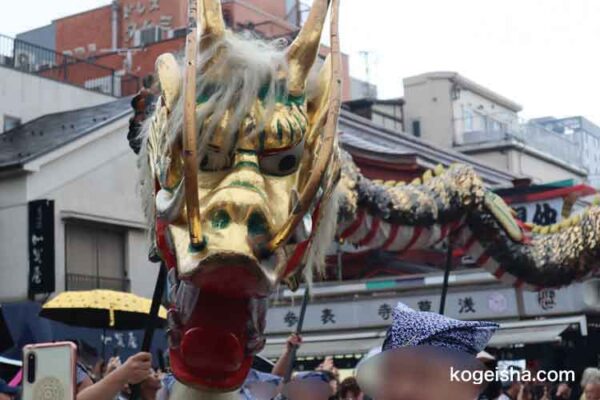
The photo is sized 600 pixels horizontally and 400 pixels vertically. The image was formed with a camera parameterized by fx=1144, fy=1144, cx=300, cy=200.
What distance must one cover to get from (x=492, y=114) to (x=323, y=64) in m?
32.6

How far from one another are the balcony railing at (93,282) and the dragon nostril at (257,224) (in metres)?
16.6

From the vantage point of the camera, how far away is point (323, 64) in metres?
4.35

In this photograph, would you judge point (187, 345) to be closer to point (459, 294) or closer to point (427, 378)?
point (427, 378)

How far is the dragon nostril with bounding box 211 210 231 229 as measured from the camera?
369 cm

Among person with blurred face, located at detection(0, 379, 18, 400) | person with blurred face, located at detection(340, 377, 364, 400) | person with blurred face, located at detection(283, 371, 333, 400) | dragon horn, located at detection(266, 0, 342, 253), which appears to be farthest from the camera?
person with blurred face, located at detection(340, 377, 364, 400)

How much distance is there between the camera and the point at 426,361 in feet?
9.59

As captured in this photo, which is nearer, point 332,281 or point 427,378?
point 427,378

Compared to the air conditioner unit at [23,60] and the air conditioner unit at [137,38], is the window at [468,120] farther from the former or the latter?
the air conditioner unit at [23,60]

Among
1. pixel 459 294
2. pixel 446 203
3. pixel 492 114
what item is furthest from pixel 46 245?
pixel 492 114

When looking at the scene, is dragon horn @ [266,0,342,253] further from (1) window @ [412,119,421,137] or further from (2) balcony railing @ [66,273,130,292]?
(1) window @ [412,119,421,137]

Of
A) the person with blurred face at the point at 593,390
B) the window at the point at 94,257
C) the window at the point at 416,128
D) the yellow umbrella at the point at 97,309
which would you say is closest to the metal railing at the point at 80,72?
the window at the point at 94,257

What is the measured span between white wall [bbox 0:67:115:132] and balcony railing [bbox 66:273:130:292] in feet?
12.9

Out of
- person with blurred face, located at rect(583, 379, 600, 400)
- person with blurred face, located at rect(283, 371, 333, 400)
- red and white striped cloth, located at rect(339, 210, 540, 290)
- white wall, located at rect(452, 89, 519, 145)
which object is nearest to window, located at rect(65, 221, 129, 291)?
red and white striped cloth, located at rect(339, 210, 540, 290)

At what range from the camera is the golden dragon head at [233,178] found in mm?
3715
